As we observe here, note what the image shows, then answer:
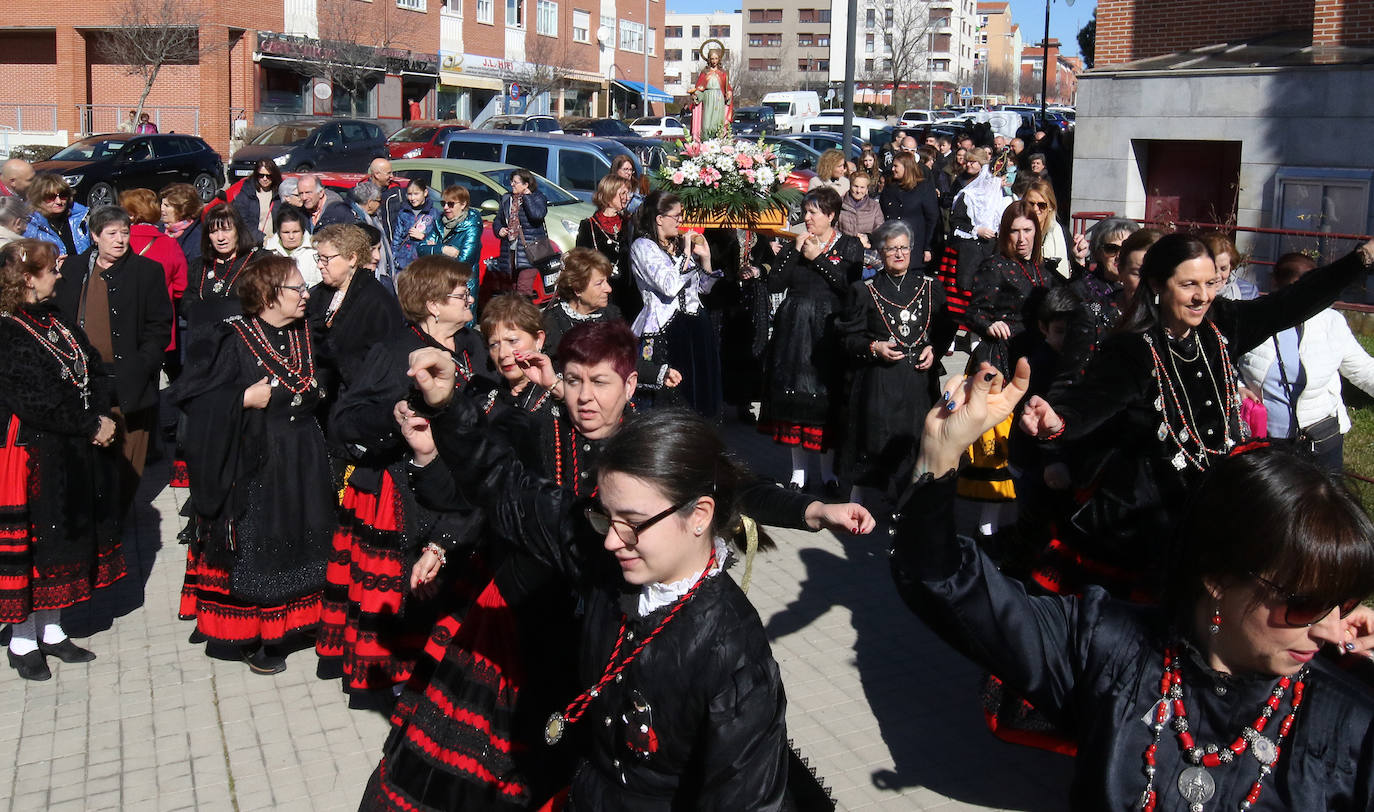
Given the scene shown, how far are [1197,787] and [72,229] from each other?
9.98m

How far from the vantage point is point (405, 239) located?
35.6 feet

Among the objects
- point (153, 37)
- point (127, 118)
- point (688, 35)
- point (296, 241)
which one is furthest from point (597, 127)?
point (688, 35)

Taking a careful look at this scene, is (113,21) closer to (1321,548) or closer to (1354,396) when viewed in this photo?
(1354,396)

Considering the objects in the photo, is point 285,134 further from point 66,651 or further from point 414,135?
point 66,651

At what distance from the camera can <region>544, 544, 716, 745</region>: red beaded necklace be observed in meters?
2.74

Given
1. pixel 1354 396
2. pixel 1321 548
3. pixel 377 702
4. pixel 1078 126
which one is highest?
pixel 1078 126

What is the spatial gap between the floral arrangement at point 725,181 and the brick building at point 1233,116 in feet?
24.2

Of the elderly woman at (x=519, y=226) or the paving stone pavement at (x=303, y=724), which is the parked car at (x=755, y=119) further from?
the paving stone pavement at (x=303, y=724)

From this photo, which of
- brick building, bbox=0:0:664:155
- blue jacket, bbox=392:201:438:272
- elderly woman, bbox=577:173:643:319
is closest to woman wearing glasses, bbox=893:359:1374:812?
elderly woman, bbox=577:173:643:319

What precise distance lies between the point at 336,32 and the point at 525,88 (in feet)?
35.5

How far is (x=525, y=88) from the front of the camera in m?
51.1

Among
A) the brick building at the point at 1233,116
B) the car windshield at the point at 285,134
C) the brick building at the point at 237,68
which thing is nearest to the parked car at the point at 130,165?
the car windshield at the point at 285,134

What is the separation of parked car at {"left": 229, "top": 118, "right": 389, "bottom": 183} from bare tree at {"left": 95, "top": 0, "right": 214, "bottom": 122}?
9970mm

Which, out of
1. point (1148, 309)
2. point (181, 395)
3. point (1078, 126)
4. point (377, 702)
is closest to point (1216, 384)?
point (1148, 309)
